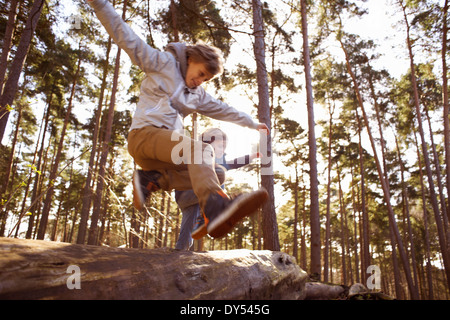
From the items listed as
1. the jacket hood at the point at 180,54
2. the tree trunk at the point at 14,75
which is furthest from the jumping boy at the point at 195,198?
the tree trunk at the point at 14,75

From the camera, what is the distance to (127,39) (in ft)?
6.84

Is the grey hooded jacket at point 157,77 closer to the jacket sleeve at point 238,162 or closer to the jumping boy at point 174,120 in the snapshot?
the jumping boy at point 174,120

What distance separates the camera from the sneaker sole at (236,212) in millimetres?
1875

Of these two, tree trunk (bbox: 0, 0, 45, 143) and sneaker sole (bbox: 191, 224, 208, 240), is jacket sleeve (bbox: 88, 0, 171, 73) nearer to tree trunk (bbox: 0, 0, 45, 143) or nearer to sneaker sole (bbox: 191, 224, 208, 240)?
sneaker sole (bbox: 191, 224, 208, 240)

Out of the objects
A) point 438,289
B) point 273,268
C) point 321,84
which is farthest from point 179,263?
point 438,289

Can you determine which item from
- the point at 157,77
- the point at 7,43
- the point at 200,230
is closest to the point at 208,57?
the point at 157,77

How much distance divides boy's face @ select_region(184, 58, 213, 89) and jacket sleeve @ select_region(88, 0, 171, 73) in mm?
190

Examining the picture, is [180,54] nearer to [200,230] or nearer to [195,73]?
[195,73]

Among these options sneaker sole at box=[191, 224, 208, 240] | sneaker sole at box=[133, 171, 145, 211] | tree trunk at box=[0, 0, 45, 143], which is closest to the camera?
sneaker sole at box=[191, 224, 208, 240]

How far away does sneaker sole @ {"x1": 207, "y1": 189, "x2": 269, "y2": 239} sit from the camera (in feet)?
6.15

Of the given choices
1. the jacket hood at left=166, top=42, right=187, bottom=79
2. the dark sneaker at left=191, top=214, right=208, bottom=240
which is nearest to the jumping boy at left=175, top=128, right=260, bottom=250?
the dark sneaker at left=191, top=214, right=208, bottom=240

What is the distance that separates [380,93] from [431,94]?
2.66 meters

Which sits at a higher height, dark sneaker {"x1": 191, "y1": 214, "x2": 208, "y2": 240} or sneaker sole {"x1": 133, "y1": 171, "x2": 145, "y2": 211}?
sneaker sole {"x1": 133, "y1": 171, "x2": 145, "y2": 211}
